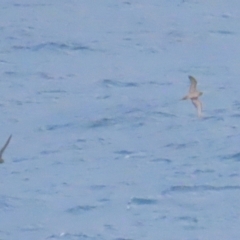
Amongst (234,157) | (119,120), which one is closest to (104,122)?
(119,120)

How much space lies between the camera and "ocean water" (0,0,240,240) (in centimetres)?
1244

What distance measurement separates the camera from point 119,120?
1497cm

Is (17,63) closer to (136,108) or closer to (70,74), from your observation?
(70,74)

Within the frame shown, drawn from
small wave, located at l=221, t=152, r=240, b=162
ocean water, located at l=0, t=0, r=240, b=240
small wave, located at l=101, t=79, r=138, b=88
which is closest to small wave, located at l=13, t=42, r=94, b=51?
ocean water, located at l=0, t=0, r=240, b=240

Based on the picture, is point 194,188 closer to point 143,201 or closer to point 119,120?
point 143,201

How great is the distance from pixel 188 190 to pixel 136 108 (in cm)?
250

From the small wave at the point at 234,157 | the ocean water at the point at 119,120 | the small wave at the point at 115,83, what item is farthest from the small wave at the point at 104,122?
the small wave at the point at 234,157

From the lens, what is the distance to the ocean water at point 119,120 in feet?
40.8

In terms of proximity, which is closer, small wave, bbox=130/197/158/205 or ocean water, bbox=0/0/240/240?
ocean water, bbox=0/0/240/240

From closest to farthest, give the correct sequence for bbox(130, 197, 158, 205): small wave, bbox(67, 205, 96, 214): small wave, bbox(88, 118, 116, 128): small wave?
bbox(67, 205, 96, 214): small wave < bbox(130, 197, 158, 205): small wave < bbox(88, 118, 116, 128): small wave

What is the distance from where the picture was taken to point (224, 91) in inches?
612

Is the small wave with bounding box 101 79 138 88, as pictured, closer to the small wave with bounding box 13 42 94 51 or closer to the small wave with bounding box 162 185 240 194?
the small wave with bounding box 13 42 94 51

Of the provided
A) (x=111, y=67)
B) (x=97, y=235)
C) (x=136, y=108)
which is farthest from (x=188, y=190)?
(x=111, y=67)

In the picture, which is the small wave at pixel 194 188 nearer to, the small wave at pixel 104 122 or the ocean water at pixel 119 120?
the ocean water at pixel 119 120
